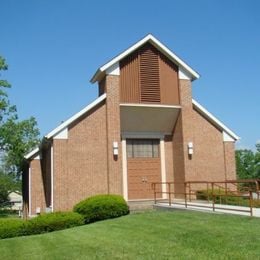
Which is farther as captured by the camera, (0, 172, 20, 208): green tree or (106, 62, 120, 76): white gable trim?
(0, 172, 20, 208): green tree

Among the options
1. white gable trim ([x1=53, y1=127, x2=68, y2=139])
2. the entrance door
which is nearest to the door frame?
the entrance door

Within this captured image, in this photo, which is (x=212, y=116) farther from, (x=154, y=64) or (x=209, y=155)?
(x=154, y=64)

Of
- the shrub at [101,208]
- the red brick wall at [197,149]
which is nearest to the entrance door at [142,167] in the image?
the red brick wall at [197,149]

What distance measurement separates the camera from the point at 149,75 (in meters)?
21.7

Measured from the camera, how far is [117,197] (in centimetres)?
1856

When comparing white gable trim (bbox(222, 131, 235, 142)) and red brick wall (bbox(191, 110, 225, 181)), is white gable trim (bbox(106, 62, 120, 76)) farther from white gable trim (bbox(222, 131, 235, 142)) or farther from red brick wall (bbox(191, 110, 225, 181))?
white gable trim (bbox(222, 131, 235, 142))

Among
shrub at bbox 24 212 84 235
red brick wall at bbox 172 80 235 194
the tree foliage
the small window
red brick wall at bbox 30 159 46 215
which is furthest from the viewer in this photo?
the tree foliage

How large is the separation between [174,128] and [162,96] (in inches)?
81.9

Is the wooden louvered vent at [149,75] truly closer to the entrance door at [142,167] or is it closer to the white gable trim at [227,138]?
the entrance door at [142,167]

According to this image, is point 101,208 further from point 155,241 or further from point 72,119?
point 155,241

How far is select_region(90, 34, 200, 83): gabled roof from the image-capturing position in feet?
69.3

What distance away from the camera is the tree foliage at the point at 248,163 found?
80.9 metres

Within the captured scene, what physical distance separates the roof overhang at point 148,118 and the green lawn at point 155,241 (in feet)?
23.8

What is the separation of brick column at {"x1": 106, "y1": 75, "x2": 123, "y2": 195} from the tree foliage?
205 ft
